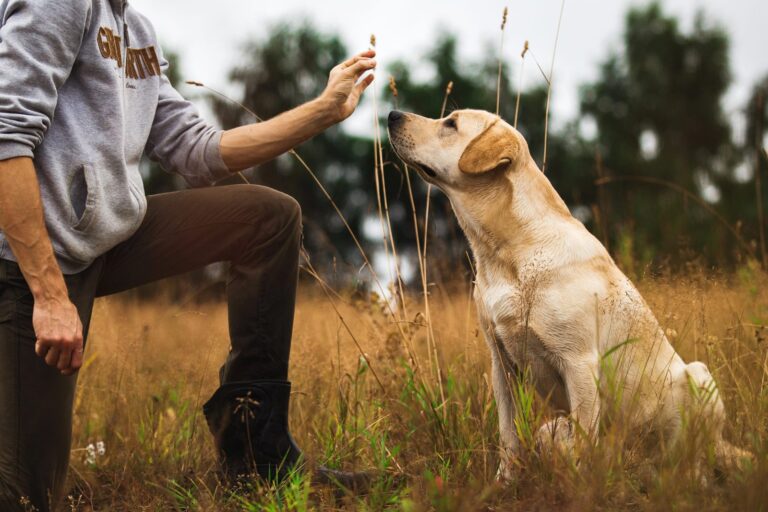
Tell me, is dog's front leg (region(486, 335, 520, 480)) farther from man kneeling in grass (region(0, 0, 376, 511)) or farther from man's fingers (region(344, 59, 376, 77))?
man's fingers (region(344, 59, 376, 77))

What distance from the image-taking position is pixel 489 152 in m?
3.30

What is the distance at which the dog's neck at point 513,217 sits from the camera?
320 centimetres

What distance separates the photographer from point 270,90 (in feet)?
85.6

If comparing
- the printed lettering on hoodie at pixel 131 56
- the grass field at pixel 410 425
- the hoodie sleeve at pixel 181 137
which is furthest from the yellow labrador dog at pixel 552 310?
the printed lettering on hoodie at pixel 131 56

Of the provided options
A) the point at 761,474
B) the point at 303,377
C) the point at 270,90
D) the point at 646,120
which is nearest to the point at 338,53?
the point at 270,90

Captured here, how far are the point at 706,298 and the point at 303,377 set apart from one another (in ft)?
5.97

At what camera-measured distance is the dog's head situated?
3311 millimetres

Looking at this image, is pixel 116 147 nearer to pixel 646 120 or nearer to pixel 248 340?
pixel 248 340

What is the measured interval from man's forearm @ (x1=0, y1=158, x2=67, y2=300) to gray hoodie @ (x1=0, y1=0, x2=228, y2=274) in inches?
2.2

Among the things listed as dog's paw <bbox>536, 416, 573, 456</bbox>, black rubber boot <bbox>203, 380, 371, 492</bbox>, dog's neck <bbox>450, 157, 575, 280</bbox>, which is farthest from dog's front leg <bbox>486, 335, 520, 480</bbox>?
black rubber boot <bbox>203, 380, 371, 492</bbox>

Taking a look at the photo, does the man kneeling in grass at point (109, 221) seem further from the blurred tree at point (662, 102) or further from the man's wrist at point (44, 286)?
the blurred tree at point (662, 102)

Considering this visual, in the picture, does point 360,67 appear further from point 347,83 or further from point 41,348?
point 41,348

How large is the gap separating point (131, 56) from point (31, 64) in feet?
1.69

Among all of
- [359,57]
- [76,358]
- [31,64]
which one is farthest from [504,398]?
[31,64]
